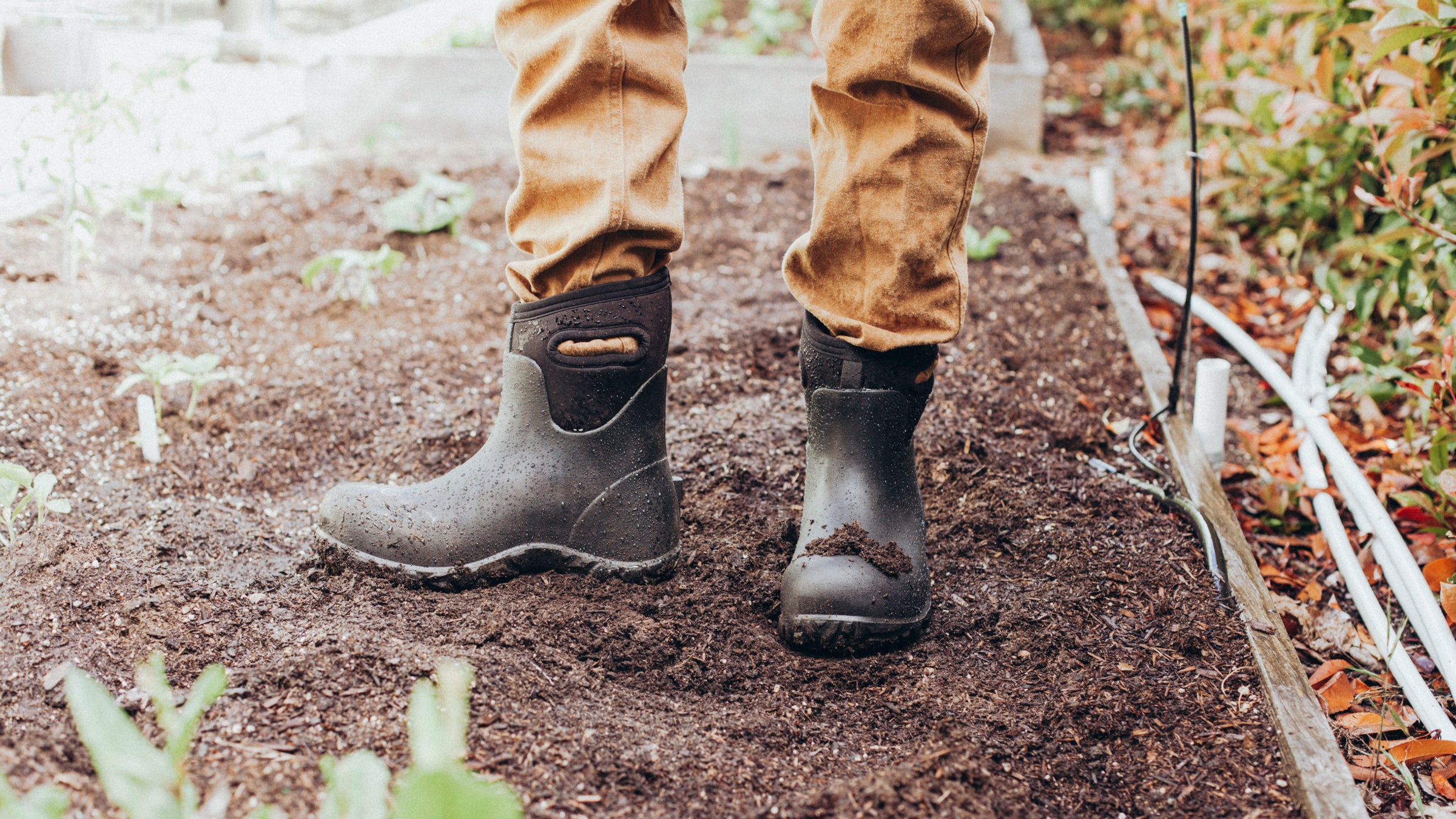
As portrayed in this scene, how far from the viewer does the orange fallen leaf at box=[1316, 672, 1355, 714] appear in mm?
1284

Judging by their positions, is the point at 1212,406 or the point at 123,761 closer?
the point at 123,761

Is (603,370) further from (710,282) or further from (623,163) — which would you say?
(710,282)

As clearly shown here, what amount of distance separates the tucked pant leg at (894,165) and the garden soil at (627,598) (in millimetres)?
358

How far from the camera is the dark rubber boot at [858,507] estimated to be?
46.1 inches

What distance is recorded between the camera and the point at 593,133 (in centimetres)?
114

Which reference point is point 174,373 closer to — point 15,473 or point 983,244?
point 15,473

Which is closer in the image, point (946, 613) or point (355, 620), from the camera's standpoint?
point (355, 620)

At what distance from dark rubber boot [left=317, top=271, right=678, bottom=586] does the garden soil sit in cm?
4

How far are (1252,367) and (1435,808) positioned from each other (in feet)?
4.77

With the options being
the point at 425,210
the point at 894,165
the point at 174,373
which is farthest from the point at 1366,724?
the point at 425,210

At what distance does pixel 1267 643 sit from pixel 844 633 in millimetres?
491

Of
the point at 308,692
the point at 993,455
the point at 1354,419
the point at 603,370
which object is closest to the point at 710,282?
→ the point at 993,455

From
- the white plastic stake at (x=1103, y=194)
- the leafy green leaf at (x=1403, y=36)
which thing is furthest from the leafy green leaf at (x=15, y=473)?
the white plastic stake at (x=1103, y=194)

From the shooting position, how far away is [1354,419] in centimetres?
203
